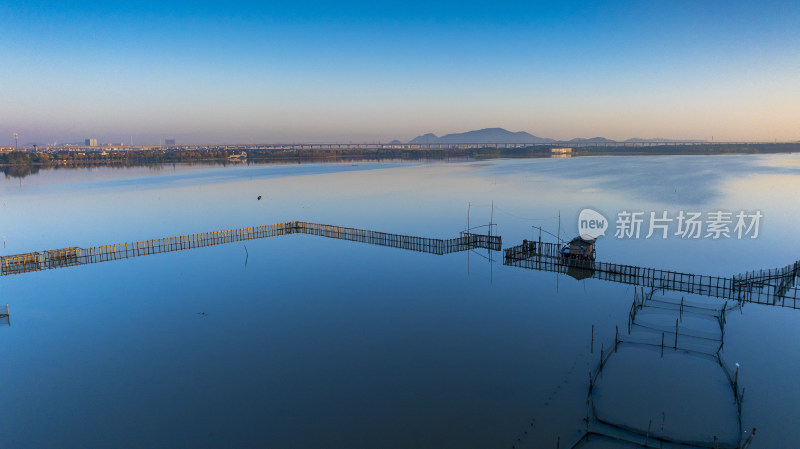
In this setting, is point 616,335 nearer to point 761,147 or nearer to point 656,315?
point 656,315

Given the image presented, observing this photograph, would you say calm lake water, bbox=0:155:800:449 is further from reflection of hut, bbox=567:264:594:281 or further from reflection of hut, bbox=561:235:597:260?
reflection of hut, bbox=561:235:597:260

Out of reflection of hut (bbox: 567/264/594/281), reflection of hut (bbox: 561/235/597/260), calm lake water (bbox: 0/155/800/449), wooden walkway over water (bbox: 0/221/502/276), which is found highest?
reflection of hut (bbox: 561/235/597/260)

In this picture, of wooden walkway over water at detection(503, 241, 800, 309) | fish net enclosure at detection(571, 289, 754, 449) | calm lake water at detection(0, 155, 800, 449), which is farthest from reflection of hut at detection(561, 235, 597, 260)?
fish net enclosure at detection(571, 289, 754, 449)

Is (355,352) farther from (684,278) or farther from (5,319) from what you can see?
(684,278)

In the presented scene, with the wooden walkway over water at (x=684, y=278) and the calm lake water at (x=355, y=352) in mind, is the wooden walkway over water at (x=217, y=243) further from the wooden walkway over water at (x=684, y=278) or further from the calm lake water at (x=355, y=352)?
the wooden walkway over water at (x=684, y=278)

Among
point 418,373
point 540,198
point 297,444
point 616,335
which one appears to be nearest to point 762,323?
point 616,335

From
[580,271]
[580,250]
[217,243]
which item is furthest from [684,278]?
[217,243]

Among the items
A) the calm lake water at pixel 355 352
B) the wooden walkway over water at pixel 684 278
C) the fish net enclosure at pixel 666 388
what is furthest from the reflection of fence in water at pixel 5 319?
the wooden walkway over water at pixel 684 278
